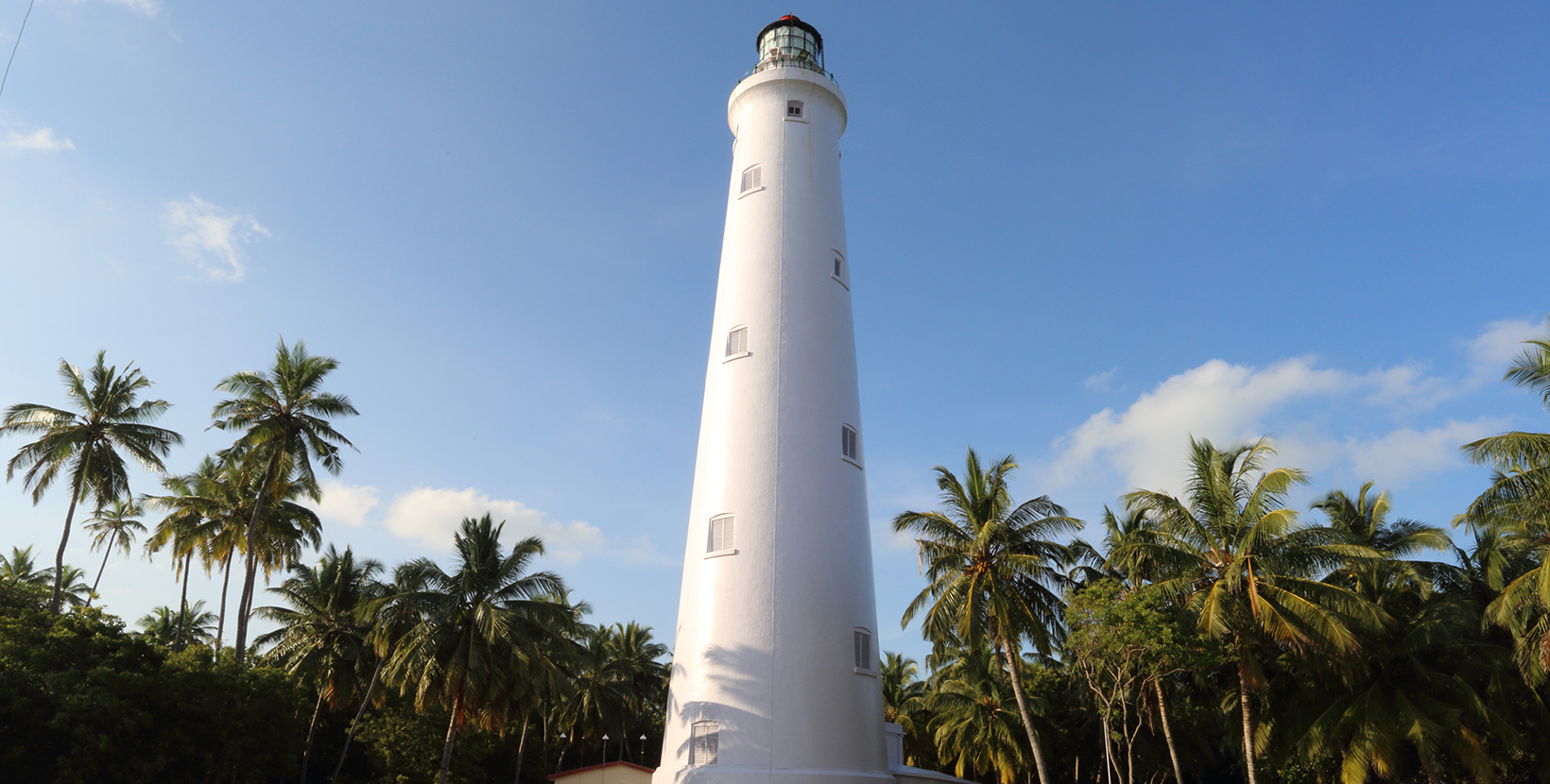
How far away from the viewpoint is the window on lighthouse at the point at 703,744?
15.3 m

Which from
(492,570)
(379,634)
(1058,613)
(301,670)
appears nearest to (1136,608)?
(1058,613)

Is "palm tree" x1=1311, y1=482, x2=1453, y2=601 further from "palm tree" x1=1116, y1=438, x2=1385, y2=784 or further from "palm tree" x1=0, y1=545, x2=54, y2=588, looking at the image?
"palm tree" x1=0, y1=545, x2=54, y2=588

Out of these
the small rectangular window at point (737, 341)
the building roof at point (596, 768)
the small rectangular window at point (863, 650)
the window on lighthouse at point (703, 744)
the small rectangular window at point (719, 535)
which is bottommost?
the building roof at point (596, 768)

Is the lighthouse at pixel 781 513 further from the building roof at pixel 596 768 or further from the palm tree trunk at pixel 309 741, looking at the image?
the palm tree trunk at pixel 309 741

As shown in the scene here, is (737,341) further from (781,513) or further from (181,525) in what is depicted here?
(181,525)

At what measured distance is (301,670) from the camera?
33.3 meters

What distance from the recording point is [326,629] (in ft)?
115

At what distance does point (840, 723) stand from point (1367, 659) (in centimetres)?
1602

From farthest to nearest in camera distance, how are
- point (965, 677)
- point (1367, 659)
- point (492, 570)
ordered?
point (965, 677) < point (492, 570) < point (1367, 659)

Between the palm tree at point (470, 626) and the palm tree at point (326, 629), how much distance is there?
25.2 ft

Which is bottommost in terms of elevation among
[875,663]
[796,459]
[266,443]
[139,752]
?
[139,752]

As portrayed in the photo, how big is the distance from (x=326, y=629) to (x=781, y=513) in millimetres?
26424

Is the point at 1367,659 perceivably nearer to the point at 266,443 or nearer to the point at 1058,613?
the point at 1058,613

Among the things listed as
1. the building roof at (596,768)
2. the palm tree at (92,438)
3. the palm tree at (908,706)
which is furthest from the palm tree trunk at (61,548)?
the palm tree at (908,706)
